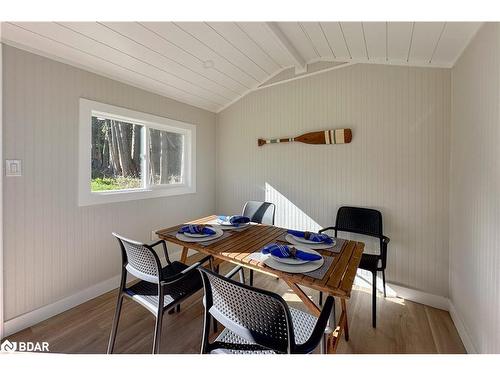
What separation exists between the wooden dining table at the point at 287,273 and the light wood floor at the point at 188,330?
0.90ft

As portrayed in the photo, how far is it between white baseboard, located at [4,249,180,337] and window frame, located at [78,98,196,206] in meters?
0.78

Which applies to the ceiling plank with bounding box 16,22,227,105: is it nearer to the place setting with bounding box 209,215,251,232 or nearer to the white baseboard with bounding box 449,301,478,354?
the place setting with bounding box 209,215,251,232

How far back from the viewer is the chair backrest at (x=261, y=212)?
2471 mm

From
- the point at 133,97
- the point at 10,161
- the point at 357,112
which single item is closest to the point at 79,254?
the point at 10,161

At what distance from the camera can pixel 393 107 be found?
2.26m

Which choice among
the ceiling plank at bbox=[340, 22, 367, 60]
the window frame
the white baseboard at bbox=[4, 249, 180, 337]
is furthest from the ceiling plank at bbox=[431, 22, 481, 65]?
the white baseboard at bbox=[4, 249, 180, 337]

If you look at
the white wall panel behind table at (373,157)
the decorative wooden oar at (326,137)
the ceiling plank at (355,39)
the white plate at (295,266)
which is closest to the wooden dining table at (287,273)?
the white plate at (295,266)

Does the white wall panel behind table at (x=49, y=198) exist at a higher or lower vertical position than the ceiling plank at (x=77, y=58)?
lower

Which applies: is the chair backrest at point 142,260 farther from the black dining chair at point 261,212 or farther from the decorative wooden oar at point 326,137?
the decorative wooden oar at point 326,137

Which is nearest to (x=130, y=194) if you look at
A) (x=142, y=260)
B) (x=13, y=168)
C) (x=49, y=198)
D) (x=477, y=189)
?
(x=49, y=198)
